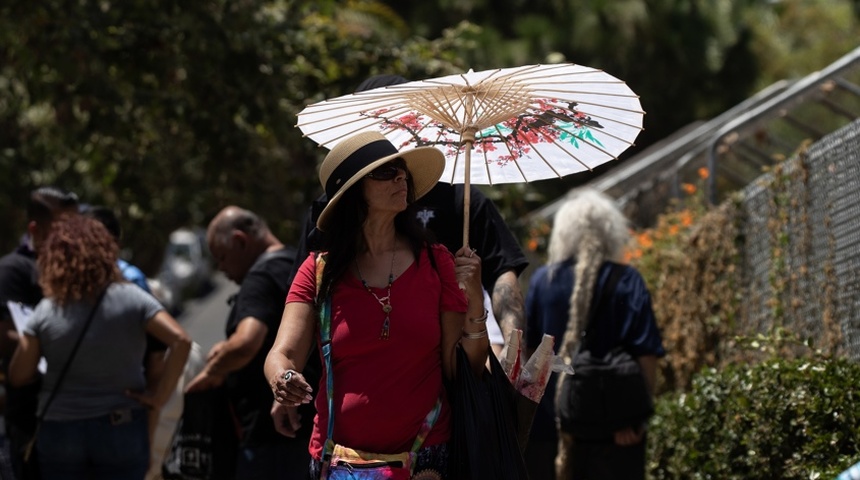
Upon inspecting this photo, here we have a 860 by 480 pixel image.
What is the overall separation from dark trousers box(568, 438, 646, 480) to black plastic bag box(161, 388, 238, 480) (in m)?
1.60

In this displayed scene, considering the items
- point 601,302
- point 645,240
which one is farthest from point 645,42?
point 601,302

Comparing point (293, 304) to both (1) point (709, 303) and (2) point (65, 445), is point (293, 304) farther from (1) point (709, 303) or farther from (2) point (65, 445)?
(1) point (709, 303)

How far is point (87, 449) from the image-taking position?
5.94 metres

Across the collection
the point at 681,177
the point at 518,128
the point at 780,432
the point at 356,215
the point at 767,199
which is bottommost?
the point at 780,432

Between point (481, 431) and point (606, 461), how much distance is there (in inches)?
99.8

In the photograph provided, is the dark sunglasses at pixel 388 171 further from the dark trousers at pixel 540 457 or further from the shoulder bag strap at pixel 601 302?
the shoulder bag strap at pixel 601 302

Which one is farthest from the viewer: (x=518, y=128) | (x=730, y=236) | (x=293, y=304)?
(x=730, y=236)

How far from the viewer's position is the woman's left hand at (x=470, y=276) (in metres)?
3.85

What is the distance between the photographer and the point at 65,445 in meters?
5.94

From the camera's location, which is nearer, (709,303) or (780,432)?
(780,432)

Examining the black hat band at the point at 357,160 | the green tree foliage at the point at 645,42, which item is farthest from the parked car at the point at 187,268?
the black hat band at the point at 357,160

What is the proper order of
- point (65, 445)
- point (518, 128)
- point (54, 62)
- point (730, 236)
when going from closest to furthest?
point (518, 128) → point (65, 445) → point (730, 236) → point (54, 62)

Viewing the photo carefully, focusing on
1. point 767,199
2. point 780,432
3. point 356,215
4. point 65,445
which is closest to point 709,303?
point 767,199

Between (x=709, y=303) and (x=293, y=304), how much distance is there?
5.17 metres
